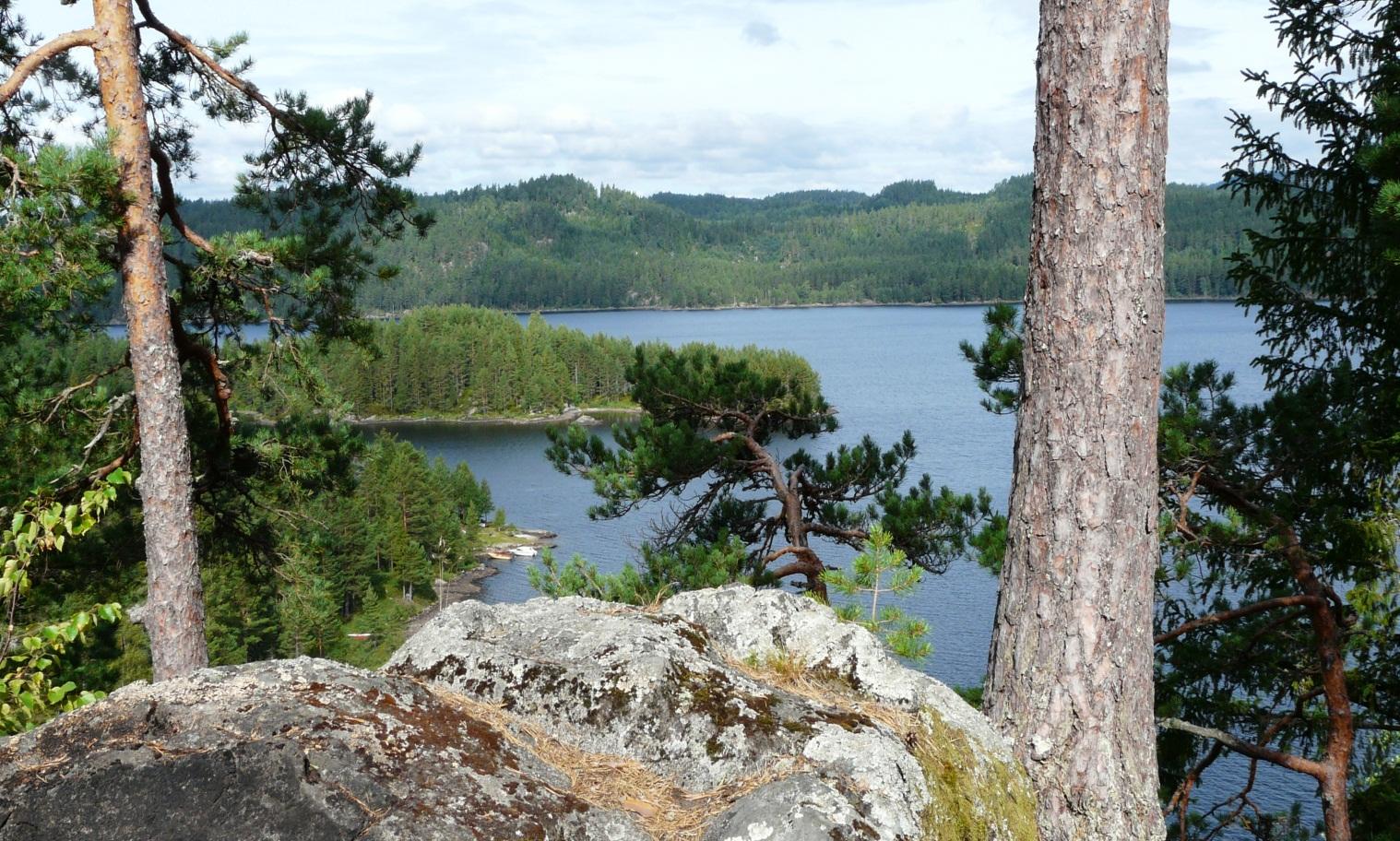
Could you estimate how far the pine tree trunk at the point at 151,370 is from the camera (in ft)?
21.3

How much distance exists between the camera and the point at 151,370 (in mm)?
6531

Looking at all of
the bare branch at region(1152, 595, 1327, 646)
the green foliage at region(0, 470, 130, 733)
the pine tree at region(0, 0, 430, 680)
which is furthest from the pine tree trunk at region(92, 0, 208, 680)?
the bare branch at region(1152, 595, 1327, 646)

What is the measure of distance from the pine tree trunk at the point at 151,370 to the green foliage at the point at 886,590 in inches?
168

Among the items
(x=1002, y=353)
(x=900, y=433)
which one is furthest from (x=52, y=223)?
(x=900, y=433)

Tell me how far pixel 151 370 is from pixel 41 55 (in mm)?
2040

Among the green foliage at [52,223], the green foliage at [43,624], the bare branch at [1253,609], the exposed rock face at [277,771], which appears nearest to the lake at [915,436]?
the bare branch at [1253,609]

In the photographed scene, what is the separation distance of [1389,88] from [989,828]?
6912 millimetres

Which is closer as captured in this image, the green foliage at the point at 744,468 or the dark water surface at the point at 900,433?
the green foliage at the point at 744,468

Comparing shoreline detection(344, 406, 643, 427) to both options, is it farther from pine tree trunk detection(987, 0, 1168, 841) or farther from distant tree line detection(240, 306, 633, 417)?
pine tree trunk detection(987, 0, 1168, 841)

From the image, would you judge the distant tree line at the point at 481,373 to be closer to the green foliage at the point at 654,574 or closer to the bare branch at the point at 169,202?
the green foliage at the point at 654,574

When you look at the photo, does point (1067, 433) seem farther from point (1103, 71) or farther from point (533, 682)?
point (533, 682)

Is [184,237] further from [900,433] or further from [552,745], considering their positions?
[900,433]

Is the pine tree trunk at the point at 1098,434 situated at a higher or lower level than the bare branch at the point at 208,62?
lower

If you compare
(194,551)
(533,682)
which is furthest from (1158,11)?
(194,551)
